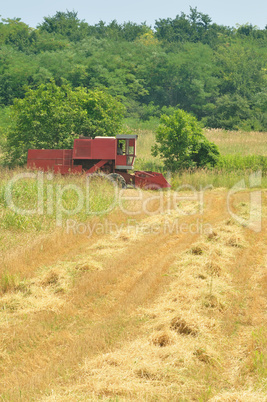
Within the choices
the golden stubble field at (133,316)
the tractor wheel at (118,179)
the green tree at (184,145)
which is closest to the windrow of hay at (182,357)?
the golden stubble field at (133,316)

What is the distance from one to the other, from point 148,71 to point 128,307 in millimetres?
64596

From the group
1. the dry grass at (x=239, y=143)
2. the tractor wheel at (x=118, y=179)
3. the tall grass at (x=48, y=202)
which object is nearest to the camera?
the tall grass at (x=48, y=202)

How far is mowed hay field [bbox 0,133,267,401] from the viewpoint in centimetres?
489

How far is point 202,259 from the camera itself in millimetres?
9109

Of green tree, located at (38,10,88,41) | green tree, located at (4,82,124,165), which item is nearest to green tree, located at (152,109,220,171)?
green tree, located at (4,82,124,165)

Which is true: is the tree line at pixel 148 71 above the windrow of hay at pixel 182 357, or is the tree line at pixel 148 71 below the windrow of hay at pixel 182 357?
above

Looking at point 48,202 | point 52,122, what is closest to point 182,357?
point 48,202

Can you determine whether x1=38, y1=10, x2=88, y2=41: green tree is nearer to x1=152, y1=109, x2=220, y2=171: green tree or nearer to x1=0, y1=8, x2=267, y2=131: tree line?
x1=0, y1=8, x2=267, y2=131: tree line

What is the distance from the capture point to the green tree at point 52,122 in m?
24.1

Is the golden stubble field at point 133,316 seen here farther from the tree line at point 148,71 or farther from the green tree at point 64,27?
the green tree at point 64,27

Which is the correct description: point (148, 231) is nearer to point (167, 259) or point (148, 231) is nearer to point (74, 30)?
point (167, 259)

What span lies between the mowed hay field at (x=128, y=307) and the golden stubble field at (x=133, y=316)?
17 millimetres

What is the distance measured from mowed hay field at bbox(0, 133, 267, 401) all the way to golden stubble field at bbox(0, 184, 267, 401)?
2 centimetres

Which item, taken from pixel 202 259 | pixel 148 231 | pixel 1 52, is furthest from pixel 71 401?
pixel 1 52
